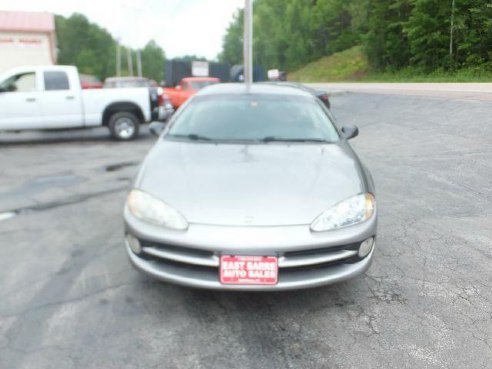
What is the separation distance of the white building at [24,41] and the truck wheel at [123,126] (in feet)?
82.8

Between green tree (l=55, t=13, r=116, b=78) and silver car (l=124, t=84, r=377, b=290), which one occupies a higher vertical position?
green tree (l=55, t=13, r=116, b=78)

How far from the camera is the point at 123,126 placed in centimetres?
1080

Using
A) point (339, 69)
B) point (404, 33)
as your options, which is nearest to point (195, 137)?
point (404, 33)

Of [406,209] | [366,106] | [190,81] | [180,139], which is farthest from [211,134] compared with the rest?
[190,81]

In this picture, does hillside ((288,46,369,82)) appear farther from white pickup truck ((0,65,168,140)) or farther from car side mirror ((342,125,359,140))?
car side mirror ((342,125,359,140))

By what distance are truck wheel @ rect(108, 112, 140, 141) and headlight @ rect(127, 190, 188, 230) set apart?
26.8 feet

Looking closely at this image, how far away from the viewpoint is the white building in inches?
1228

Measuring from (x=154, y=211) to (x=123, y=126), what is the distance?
850 cm

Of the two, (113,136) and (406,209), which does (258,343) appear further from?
(113,136)

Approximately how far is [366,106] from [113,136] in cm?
784

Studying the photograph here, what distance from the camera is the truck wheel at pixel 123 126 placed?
1070 cm

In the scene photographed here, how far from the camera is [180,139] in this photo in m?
3.80

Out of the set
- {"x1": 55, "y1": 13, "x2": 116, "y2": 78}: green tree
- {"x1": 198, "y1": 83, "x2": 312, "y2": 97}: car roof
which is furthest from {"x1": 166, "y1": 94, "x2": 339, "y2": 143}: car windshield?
{"x1": 55, "y1": 13, "x2": 116, "y2": 78}: green tree

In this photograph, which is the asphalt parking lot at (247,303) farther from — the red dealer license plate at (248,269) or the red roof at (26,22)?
the red roof at (26,22)
